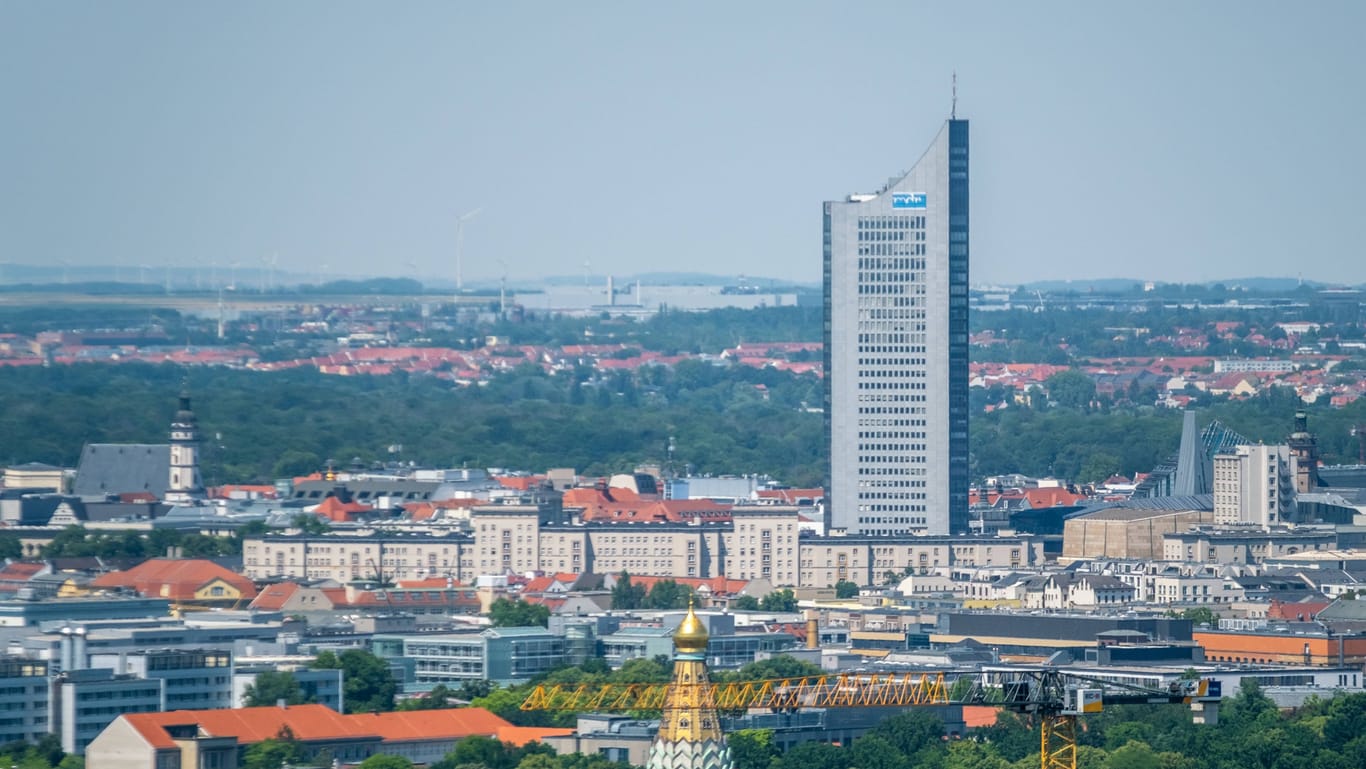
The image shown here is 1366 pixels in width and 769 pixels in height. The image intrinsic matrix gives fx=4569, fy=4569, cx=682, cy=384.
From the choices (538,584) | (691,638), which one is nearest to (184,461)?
(538,584)

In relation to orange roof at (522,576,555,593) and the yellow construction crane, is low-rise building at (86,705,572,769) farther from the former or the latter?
orange roof at (522,576,555,593)

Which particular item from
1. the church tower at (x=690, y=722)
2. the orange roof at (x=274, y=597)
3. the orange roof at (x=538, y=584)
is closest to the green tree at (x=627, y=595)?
the orange roof at (x=538, y=584)

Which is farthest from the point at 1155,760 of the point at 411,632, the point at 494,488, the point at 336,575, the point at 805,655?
the point at 494,488

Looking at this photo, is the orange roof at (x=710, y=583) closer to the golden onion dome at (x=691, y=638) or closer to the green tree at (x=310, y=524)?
the green tree at (x=310, y=524)

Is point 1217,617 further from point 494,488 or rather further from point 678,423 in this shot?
point 678,423

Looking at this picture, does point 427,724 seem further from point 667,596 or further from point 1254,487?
point 1254,487

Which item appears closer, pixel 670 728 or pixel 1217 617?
pixel 670 728
